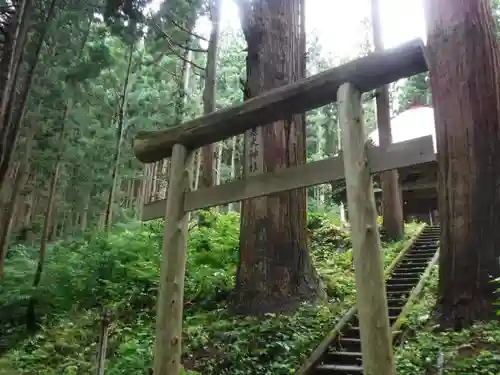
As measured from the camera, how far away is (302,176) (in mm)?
3814

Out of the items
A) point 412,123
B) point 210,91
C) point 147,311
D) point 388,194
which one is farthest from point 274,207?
point 412,123

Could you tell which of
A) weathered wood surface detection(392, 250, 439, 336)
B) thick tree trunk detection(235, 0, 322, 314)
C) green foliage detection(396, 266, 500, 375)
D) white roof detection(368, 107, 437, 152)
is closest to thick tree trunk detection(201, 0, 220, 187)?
thick tree trunk detection(235, 0, 322, 314)

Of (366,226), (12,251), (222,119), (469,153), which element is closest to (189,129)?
(222,119)

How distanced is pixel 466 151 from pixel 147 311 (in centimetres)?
573

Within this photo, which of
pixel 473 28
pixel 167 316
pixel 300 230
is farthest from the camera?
pixel 300 230

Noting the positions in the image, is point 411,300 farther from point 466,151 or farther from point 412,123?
point 412,123

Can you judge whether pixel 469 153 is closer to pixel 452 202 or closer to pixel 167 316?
pixel 452 202

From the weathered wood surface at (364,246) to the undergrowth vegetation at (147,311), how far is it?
2392 millimetres

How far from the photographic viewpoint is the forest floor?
5262 mm

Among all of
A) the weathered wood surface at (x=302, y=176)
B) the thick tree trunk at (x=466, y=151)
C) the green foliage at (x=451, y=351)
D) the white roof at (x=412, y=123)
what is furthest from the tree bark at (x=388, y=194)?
the weathered wood surface at (x=302, y=176)

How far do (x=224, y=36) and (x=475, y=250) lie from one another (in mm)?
32538

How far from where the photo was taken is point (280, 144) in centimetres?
739

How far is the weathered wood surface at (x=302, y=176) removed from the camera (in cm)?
326

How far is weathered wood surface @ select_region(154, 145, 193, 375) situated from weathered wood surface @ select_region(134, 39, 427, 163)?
26cm
